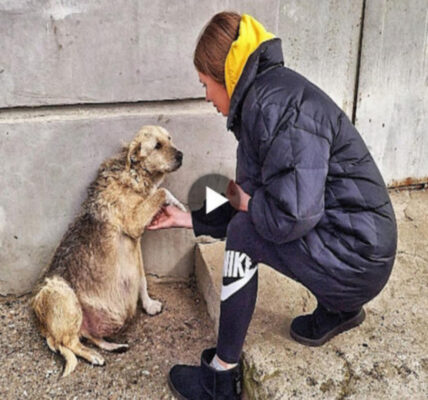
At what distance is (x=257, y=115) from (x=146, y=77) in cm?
135

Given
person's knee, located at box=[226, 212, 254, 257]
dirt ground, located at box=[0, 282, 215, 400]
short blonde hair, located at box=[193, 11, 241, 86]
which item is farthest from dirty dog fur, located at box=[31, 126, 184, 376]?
short blonde hair, located at box=[193, 11, 241, 86]

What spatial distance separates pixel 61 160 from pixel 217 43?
60.8 inches

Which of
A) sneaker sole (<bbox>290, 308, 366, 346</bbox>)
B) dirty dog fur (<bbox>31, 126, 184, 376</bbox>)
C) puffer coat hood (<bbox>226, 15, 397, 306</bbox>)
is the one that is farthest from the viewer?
dirty dog fur (<bbox>31, 126, 184, 376</bbox>)

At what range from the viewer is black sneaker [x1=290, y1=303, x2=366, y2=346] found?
2906 millimetres

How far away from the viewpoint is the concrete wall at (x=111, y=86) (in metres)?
3.29

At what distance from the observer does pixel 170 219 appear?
3.24 metres

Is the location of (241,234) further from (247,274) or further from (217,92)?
(217,92)

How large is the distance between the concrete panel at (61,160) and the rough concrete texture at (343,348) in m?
0.76

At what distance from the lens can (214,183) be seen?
3.85 m

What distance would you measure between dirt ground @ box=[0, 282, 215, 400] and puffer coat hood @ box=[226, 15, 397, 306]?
1.27 m

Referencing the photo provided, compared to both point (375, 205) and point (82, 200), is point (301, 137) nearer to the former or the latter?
point (375, 205)

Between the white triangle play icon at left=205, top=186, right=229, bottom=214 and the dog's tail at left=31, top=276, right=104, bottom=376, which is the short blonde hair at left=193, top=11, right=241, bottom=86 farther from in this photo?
the dog's tail at left=31, top=276, right=104, bottom=376

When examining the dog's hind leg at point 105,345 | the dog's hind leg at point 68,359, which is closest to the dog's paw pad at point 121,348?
the dog's hind leg at point 105,345

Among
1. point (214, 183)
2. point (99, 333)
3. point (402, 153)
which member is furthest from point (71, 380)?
point (402, 153)
